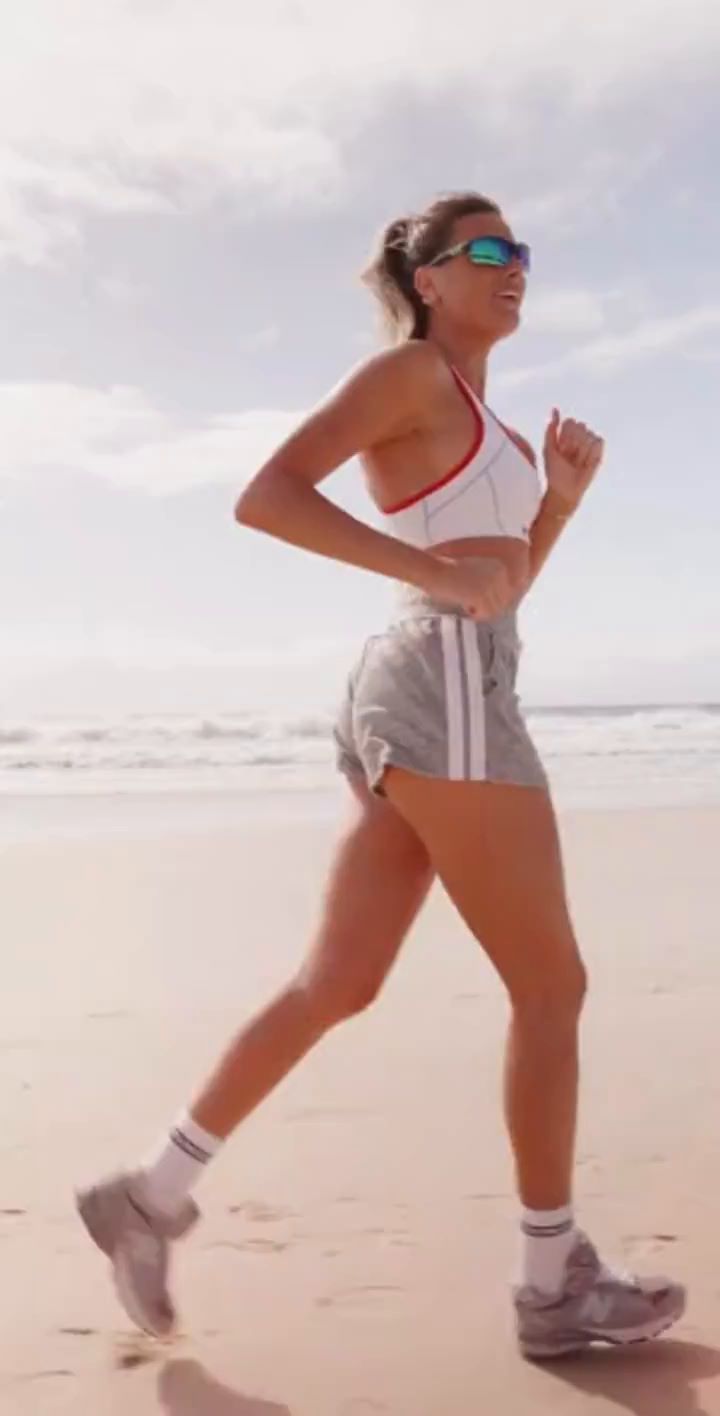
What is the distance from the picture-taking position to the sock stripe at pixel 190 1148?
8.68 feet

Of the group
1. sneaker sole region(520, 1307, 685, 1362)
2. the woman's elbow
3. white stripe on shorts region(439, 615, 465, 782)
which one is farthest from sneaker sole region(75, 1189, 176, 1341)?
the woman's elbow

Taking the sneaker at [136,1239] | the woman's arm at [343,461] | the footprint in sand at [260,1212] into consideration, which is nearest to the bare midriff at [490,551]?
the woman's arm at [343,461]

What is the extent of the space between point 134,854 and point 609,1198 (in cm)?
631

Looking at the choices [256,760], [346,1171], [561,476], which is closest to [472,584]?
[561,476]

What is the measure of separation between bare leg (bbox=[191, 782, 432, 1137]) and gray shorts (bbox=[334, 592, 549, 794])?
133 millimetres

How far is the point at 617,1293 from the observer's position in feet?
8.52

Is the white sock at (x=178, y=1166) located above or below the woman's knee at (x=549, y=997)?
below

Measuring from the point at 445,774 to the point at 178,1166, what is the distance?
814mm

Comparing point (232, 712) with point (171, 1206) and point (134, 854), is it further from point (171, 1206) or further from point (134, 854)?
point (171, 1206)

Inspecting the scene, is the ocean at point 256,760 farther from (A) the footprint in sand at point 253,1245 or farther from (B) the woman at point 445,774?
(B) the woman at point 445,774

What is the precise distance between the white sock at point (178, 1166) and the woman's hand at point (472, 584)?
38.6 inches

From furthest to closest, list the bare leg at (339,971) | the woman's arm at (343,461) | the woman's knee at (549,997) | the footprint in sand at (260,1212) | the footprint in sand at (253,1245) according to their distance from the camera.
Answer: the footprint in sand at (260,1212) → the footprint in sand at (253,1245) → the bare leg at (339,971) → the woman's knee at (549,997) → the woman's arm at (343,461)

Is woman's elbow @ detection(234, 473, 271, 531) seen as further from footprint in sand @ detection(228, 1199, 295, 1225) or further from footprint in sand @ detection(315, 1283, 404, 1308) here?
footprint in sand @ detection(228, 1199, 295, 1225)

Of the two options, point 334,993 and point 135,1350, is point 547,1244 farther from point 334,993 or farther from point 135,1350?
point 135,1350
